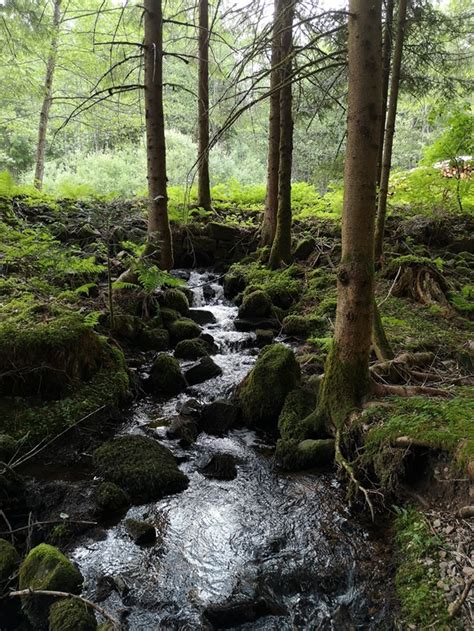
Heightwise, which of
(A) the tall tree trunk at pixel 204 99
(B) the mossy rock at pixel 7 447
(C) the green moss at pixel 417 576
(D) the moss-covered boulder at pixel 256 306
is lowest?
(C) the green moss at pixel 417 576

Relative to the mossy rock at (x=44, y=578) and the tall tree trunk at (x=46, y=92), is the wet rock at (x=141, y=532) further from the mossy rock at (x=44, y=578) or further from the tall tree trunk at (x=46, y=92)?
the tall tree trunk at (x=46, y=92)

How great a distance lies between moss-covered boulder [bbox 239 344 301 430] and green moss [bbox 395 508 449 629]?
7.91 feet

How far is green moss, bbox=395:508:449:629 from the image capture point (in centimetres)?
278

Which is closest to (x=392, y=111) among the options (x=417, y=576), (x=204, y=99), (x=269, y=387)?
(x=269, y=387)

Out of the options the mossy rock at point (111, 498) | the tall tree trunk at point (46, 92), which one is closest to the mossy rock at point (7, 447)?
the mossy rock at point (111, 498)

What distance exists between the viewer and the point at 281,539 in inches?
157

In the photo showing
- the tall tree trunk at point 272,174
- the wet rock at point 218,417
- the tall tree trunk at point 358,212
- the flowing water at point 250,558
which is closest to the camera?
the flowing water at point 250,558

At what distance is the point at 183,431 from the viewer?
5.58 meters

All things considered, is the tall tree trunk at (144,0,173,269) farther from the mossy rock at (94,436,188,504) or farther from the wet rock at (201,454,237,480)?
the wet rock at (201,454,237,480)

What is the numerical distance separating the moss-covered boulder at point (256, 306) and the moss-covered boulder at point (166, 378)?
117 inches

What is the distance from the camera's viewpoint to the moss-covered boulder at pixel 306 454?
15.8 feet

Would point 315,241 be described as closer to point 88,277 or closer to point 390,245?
point 390,245

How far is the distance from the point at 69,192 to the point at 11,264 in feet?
17.0

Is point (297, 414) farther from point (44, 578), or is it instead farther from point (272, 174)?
point (272, 174)
